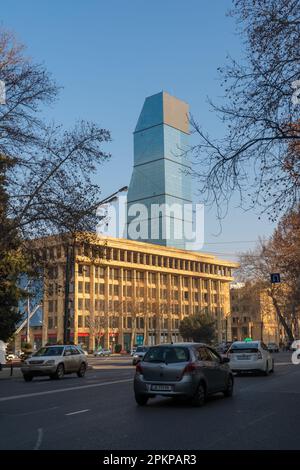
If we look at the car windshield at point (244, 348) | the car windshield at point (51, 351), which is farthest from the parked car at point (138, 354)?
the car windshield at point (244, 348)

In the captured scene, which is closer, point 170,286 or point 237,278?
point 237,278

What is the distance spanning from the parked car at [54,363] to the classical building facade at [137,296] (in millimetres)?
62132

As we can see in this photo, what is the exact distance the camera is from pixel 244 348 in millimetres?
23844

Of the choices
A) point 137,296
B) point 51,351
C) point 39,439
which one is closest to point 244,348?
point 51,351

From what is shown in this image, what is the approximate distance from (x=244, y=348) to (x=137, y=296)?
304 ft

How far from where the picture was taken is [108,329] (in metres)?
104

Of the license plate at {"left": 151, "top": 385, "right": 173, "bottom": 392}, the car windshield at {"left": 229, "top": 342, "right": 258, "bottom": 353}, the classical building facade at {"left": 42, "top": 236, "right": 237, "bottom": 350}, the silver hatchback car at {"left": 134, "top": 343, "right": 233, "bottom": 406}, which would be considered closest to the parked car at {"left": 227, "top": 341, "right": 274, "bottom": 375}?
the car windshield at {"left": 229, "top": 342, "right": 258, "bottom": 353}

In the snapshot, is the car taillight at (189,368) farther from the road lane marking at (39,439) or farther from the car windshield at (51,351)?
the car windshield at (51,351)

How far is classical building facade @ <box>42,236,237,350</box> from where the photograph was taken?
102625 millimetres

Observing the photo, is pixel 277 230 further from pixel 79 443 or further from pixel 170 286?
pixel 170 286

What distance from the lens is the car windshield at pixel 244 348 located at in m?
23.6

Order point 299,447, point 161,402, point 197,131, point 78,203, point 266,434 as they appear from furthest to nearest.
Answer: point 78,203
point 197,131
point 161,402
point 266,434
point 299,447
